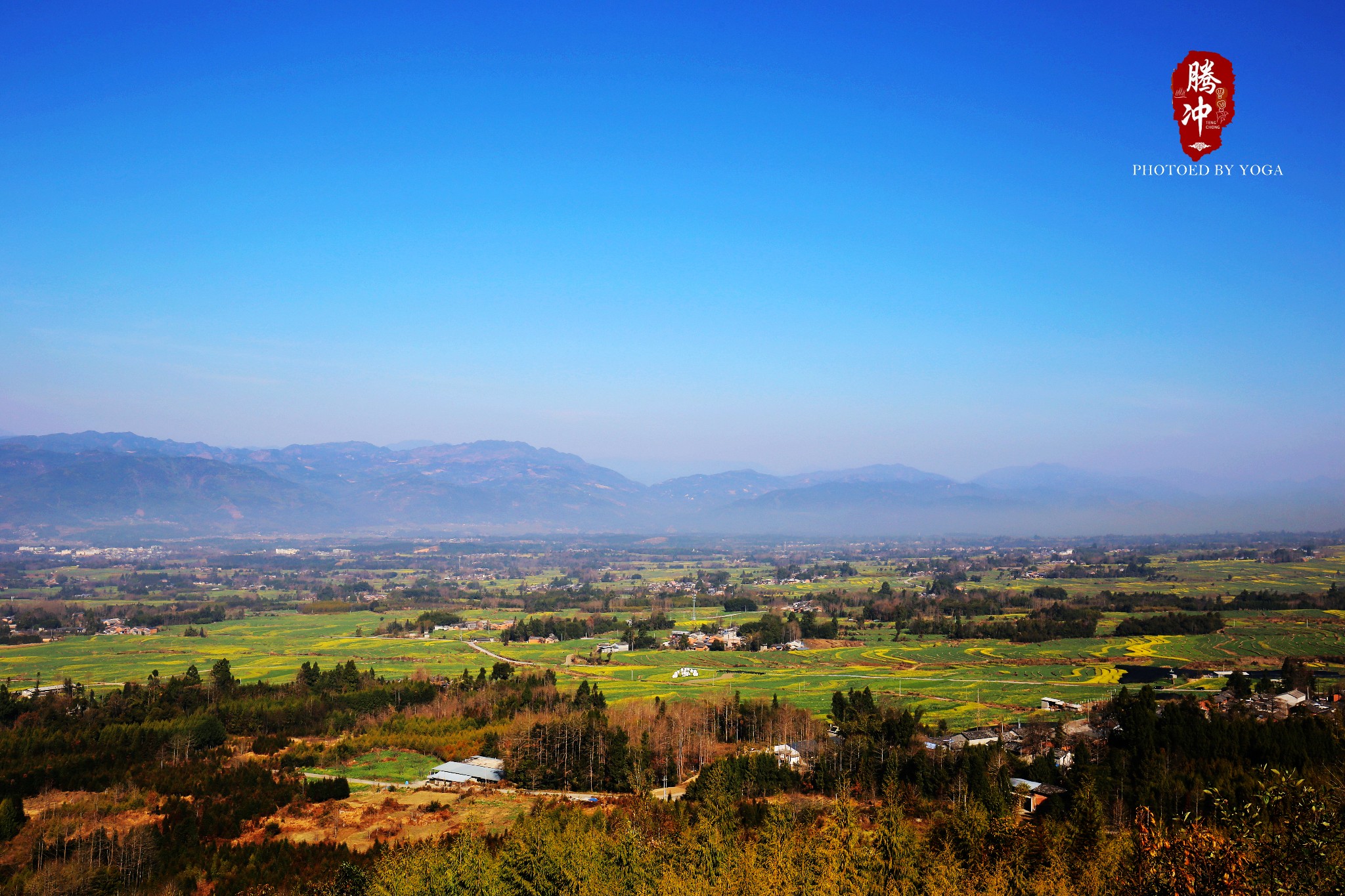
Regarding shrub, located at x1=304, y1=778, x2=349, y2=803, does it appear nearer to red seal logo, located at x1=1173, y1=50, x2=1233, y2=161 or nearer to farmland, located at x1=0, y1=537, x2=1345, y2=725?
farmland, located at x1=0, y1=537, x2=1345, y2=725

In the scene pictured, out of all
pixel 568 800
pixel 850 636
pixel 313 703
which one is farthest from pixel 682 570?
pixel 568 800

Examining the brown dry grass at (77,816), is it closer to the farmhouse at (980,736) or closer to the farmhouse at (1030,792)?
the farmhouse at (1030,792)

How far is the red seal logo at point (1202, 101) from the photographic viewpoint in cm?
2364

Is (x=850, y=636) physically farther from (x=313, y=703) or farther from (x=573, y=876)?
(x=573, y=876)

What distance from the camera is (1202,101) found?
23.8 metres

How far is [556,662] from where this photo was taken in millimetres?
76500

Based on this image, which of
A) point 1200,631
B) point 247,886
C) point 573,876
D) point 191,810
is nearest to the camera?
point 573,876

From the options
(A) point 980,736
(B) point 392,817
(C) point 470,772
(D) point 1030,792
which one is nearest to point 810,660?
(A) point 980,736

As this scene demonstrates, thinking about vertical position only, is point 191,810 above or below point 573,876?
below

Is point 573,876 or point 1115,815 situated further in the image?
point 1115,815

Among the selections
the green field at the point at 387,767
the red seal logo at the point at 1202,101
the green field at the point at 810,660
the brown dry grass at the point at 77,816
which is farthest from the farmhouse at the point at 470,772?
the red seal logo at the point at 1202,101

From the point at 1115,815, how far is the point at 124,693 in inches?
2266

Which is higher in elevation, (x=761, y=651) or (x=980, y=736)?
(x=980, y=736)

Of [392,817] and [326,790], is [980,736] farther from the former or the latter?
[326,790]
